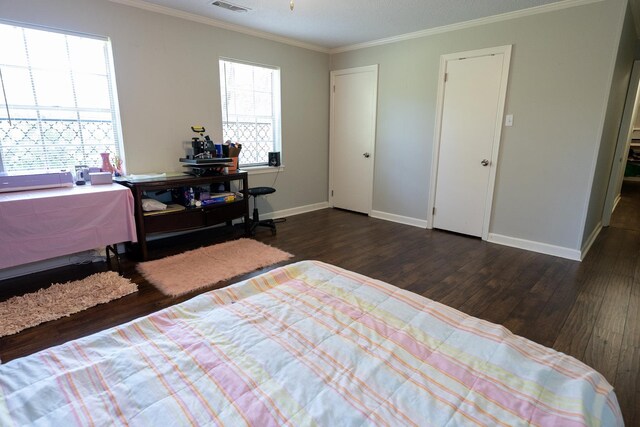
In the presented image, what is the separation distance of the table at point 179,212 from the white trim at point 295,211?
0.77m

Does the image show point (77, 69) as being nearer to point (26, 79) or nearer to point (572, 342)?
point (26, 79)

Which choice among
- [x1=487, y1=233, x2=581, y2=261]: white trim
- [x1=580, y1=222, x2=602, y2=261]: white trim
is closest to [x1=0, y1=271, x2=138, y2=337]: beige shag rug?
[x1=487, y1=233, x2=581, y2=261]: white trim

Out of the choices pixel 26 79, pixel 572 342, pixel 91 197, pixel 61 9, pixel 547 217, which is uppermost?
pixel 61 9

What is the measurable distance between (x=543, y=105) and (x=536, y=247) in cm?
150

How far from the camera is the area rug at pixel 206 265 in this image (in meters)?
2.87

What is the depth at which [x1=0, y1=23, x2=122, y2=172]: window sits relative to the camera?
2.92 metres

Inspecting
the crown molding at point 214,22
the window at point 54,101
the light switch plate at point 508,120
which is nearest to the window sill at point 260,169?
the window at point 54,101

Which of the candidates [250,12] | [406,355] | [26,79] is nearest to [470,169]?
[250,12]

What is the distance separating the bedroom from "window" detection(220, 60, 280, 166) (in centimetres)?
19

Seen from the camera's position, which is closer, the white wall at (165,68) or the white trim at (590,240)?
the white wall at (165,68)

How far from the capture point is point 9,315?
2.35m

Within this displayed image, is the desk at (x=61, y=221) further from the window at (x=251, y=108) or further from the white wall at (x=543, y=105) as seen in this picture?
the white wall at (x=543, y=105)

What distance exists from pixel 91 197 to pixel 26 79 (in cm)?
124

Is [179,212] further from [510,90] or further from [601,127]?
[601,127]
